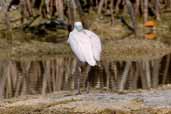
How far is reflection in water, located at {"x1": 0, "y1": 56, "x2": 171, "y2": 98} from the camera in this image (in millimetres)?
18922

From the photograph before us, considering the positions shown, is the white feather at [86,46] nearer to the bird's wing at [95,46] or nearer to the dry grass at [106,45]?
the bird's wing at [95,46]

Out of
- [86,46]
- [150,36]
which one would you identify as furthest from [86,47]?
[150,36]

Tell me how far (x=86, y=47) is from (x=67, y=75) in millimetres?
7185

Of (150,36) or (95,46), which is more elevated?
(95,46)

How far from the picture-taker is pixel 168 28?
107 ft

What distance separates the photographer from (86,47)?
14.4 metres

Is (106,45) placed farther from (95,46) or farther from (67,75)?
(95,46)

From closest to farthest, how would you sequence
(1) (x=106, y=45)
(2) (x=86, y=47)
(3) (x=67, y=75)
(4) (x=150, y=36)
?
(2) (x=86, y=47)
(3) (x=67, y=75)
(1) (x=106, y=45)
(4) (x=150, y=36)

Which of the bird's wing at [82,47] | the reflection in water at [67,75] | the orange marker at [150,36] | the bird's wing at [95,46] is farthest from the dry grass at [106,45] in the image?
the bird's wing at [95,46]

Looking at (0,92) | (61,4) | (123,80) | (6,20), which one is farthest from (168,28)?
(0,92)

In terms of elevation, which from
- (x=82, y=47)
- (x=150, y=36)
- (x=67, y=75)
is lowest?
(x=150, y=36)

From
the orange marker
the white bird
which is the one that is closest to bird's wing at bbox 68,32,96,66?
the white bird

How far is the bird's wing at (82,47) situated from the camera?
14217 millimetres

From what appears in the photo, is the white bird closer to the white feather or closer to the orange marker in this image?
the white feather
